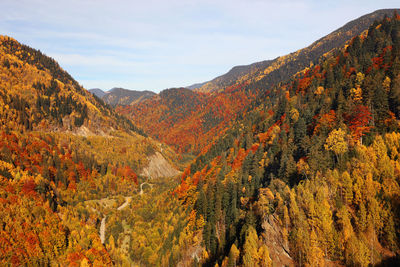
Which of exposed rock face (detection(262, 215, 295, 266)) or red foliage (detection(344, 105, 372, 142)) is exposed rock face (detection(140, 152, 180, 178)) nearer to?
exposed rock face (detection(262, 215, 295, 266))

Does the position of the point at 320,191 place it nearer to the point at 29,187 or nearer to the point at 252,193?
the point at 252,193

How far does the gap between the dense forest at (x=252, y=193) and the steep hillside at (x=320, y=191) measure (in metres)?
0.27

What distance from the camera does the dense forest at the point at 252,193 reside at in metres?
46.1

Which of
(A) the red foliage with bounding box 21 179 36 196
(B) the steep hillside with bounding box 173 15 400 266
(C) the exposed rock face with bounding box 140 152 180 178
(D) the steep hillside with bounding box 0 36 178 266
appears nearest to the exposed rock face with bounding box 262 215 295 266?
(B) the steep hillside with bounding box 173 15 400 266

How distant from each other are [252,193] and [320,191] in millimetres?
30223

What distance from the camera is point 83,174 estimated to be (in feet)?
426

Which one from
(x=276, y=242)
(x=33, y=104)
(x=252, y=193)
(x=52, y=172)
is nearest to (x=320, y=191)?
(x=276, y=242)

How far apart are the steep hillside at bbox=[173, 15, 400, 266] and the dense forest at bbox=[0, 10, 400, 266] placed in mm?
275

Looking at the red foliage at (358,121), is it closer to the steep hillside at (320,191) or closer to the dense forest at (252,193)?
the steep hillside at (320,191)

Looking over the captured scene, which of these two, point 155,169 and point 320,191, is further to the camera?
point 155,169

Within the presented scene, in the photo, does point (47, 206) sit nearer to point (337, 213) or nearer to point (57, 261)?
point (57, 261)

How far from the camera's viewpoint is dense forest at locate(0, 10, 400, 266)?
4606cm

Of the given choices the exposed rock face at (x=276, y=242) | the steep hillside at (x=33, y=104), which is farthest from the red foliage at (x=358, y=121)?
the steep hillside at (x=33, y=104)

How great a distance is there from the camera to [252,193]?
252 ft
